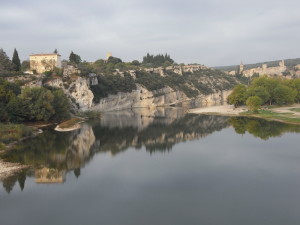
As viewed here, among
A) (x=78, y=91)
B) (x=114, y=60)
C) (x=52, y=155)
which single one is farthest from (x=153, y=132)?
(x=114, y=60)

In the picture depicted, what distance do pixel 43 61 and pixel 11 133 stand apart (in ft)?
94.7

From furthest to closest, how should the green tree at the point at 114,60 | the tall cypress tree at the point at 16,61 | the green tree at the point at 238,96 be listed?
the green tree at the point at 114,60
the green tree at the point at 238,96
the tall cypress tree at the point at 16,61

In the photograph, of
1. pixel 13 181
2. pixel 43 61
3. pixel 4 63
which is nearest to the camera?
pixel 13 181

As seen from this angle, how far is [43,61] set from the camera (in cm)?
5866

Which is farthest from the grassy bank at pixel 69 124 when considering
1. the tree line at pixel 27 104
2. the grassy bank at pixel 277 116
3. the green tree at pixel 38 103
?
the grassy bank at pixel 277 116

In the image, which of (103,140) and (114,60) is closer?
(103,140)

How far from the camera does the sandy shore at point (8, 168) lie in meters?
22.3

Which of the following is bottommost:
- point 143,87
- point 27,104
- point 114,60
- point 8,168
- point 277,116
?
point 277,116

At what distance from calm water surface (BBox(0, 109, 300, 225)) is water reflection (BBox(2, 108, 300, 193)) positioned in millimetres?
105

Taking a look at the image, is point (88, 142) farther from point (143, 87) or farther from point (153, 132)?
point (143, 87)

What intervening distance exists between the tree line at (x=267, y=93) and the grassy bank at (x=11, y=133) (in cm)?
3773

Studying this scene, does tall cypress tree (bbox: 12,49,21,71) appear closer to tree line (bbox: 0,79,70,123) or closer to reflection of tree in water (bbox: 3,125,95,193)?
tree line (bbox: 0,79,70,123)

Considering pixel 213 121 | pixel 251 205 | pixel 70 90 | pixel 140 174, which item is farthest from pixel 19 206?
pixel 70 90

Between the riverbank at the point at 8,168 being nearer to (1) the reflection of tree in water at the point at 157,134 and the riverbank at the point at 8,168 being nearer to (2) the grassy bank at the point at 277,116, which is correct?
(1) the reflection of tree in water at the point at 157,134
